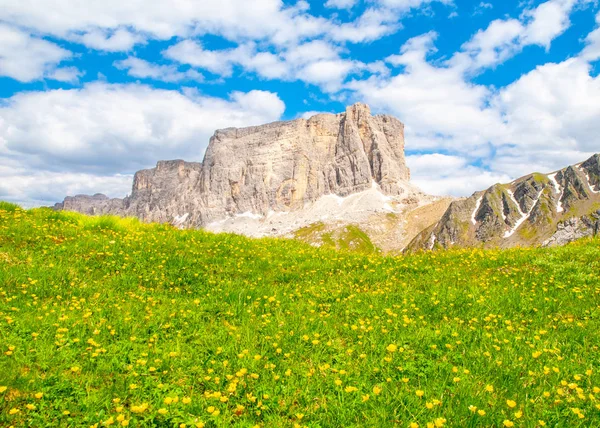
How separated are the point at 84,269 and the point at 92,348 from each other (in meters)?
5.90

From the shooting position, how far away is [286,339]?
318 inches

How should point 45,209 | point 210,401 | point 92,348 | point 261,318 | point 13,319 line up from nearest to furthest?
point 210,401
point 92,348
point 13,319
point 261,318
point 45,209

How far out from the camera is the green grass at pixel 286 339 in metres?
5.67

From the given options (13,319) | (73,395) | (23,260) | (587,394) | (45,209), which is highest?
(45,209)

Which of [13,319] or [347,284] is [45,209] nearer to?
[13,319]

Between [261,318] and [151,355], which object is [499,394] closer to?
[261,318]

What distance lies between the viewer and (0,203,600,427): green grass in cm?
567

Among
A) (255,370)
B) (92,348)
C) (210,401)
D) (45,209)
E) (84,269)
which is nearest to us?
(210,401)

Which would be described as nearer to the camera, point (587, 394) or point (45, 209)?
point (587, 394)

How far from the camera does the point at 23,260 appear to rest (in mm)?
12391

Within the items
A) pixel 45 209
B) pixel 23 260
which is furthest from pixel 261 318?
pixel 45 209

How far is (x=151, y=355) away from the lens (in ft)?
23.6

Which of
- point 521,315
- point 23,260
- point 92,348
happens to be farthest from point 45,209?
point 521,315

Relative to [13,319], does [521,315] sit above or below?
below
